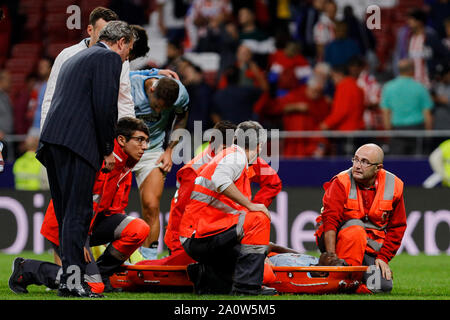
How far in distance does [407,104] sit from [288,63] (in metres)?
2.35

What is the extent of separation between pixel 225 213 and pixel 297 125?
271 inches

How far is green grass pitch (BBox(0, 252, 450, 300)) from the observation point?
22.3 feet

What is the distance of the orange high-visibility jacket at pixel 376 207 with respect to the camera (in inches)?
298

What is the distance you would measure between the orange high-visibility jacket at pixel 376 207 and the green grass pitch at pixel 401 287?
1.60 feet

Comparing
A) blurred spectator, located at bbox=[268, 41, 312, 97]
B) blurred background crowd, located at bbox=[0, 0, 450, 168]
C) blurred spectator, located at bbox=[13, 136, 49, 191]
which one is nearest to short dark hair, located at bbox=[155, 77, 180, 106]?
blurred background crowd, located at bbox=[0, 0, 450, 168]

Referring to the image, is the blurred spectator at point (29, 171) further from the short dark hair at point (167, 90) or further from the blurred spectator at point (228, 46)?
the short dark hair at point (167, 90)

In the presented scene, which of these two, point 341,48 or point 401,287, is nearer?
point 401,287

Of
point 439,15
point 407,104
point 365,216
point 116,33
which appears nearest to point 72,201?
point 116,33

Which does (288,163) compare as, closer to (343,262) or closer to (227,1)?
(227,1)

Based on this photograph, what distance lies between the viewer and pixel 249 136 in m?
7.08

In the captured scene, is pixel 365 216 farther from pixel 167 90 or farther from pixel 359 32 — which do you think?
pixel 359 32

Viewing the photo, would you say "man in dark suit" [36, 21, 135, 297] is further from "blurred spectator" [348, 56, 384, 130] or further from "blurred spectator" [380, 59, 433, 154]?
"blurred spectator" [348, 56, 384, 130]

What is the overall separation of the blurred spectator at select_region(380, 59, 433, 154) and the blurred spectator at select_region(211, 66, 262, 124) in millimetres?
1927
